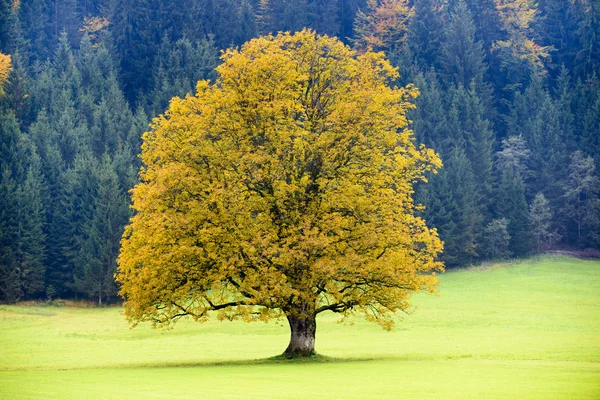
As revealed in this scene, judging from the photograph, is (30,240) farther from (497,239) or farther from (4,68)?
(497,239)

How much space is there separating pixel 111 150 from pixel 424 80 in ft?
138

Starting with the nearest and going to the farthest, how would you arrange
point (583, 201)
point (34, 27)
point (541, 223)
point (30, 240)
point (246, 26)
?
point (30, 240)
point (541, 223)
point (583, 201)
point (246, 26)
point (34, 27)

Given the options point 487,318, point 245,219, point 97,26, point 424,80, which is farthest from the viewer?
point 97,26

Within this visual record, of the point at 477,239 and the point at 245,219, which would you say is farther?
the point at 477,239

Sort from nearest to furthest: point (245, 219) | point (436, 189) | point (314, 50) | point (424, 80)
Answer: point (245, 219), point (314, 50), point (436, 189), point (424, 80)

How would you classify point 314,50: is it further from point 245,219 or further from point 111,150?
point 111,150

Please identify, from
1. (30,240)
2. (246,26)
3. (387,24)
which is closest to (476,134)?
(387,24)

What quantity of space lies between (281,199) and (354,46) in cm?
9494

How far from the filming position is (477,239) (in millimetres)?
104250

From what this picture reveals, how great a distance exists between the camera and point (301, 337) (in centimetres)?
4084

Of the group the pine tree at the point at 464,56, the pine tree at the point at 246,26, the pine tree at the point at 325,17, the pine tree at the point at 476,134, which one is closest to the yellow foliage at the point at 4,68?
the pine tree at the point at 246,26

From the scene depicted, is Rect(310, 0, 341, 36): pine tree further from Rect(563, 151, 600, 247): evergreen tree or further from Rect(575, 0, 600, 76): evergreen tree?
Rect(563, 151, 600, 247): evergreen tree

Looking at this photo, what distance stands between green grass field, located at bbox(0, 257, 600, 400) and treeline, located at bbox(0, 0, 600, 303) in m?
9.38

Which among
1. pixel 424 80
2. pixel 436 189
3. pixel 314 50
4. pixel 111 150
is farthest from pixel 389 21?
pixel 314 50
